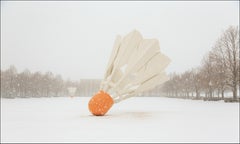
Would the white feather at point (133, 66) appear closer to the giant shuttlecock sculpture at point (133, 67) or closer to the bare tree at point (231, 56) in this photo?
the giant shuttlecock sculpture at point (133, 67)

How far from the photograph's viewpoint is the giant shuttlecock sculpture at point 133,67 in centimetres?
900

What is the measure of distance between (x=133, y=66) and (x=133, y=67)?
38mm

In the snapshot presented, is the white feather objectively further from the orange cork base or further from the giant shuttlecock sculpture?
the orange cork base

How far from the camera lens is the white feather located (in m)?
9.02

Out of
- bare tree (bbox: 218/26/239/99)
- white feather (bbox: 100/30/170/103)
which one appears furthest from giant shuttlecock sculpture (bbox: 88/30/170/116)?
bare tree (bbox: 218/26/239/99)

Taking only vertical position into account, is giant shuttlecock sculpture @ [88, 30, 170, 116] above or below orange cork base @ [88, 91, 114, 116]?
above

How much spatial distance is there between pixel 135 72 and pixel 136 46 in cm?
112

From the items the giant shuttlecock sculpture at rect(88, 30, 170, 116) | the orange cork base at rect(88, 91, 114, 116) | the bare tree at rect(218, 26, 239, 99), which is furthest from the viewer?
the bare tree at rect(218, 26, 239, 99)

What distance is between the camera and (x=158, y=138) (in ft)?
15.0

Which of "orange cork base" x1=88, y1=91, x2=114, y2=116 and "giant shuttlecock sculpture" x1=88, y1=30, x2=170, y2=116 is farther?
"giant shuttlecock sculpture" x1=88, y1=30, x2=170, y2=116

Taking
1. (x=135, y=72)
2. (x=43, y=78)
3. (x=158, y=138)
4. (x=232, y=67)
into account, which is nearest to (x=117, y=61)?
(x=135, y=72)

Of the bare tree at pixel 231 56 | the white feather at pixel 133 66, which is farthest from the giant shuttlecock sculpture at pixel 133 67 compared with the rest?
the bare tree at pixel 231 56

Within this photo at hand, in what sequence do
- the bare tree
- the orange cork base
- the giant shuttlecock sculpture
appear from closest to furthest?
1. the orange cork base
2. the giant shuttlecock sculpture
3. the bare tree

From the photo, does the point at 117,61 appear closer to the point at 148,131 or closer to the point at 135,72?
the point at 135,72
